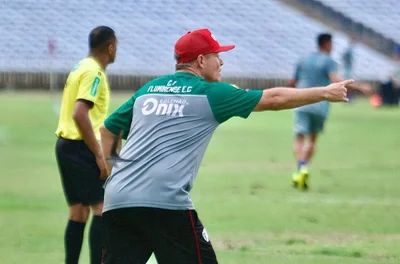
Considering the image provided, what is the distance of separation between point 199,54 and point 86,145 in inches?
106

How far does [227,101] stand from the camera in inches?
254

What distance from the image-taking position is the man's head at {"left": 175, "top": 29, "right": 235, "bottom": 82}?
21.7 feet

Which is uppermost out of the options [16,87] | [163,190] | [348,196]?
[163,190]

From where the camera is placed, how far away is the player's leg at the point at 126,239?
6477 millimetres

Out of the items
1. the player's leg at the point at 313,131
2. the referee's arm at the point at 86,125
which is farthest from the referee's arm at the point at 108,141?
the player's leg at the point at 313,131

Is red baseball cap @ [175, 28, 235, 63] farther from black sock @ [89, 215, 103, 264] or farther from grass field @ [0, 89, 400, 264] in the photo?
grass field @ [0, 89, 400, 264]

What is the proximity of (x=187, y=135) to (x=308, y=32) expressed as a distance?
145ft

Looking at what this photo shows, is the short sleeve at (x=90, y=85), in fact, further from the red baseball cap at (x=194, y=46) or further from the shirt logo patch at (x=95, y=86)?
the red baseball cap at (x=194, y=46)

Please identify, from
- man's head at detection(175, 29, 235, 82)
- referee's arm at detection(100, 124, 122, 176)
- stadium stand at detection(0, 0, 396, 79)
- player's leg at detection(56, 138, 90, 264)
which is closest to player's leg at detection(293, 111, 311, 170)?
player's leg at detection(56, 138, 90, 264)

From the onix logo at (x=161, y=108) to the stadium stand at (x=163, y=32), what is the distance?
40.1 m

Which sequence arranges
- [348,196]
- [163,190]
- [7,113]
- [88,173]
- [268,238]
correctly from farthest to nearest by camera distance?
[7,113]
[348,196]
[268,238]
[88,173]
[163,190]

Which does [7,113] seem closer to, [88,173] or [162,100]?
[88,173]

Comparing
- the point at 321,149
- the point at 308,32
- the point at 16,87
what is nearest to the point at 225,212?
the point at 321,149

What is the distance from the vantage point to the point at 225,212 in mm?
13883
